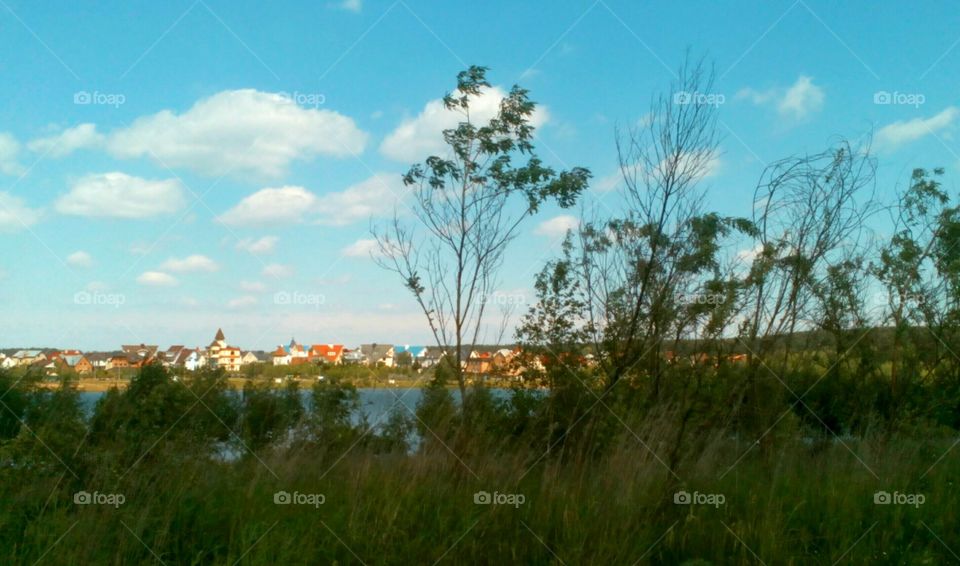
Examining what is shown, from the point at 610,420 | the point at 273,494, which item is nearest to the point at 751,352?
the point at 610,420

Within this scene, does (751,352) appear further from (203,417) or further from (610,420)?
(203,417)

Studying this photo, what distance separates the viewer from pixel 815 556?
20.2 ft

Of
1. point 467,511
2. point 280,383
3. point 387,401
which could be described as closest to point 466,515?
point 467,511

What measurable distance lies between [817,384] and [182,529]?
10357 millimetres
